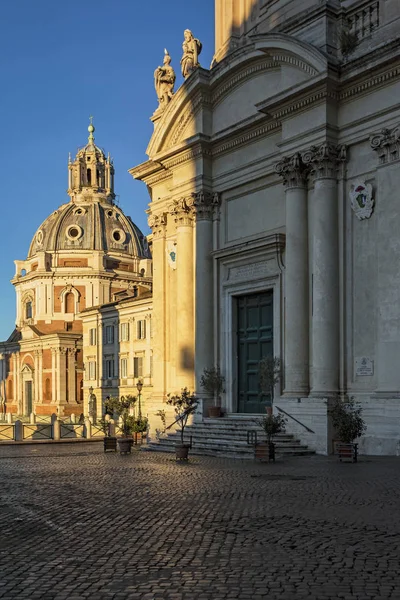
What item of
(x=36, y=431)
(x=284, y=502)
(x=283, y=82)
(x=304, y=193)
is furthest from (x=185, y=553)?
(x=36, y=431)

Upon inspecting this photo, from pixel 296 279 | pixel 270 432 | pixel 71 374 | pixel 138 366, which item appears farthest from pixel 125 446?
pixel 71 374

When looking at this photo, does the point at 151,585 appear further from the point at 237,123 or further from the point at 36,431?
the point at 36,431

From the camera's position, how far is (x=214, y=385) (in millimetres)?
26781

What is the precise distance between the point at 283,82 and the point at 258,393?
10.2m

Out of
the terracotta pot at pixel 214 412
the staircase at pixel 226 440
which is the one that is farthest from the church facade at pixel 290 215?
the staircase at pixel 226 440

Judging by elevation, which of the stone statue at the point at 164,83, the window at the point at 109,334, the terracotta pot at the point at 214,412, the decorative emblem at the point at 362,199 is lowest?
the terracotta pot at the point at 214,412

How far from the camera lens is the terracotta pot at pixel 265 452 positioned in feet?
65.3

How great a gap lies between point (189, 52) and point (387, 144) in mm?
11465

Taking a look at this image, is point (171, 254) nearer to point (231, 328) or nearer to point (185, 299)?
point (185, 299)

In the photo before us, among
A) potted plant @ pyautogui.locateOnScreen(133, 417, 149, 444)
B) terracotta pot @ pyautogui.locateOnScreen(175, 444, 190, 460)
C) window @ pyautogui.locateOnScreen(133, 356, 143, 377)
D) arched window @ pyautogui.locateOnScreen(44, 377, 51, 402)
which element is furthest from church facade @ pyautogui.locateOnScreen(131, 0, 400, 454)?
arched window @ pyautogui.locateOnScreen(44, 377, 51, 402)

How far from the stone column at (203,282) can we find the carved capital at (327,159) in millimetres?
5612

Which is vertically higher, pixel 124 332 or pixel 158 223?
pixel 158 223

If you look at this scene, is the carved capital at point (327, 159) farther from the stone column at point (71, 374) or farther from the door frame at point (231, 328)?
the stone column at point (71, 374)

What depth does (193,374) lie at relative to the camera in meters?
28.7
